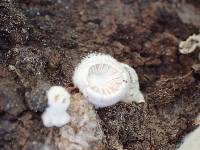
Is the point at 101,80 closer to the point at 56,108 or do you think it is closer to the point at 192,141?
the point at 56,108

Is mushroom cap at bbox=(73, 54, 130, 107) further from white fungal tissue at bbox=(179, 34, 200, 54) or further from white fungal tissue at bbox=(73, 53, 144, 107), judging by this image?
white fungal tissue at bbox=(179, 34, 200, 54)

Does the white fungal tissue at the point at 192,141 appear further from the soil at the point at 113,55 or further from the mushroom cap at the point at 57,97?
the mushroom cap at the point at 57,97

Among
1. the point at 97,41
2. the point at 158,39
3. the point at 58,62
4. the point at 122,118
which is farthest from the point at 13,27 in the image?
the point at 158,39

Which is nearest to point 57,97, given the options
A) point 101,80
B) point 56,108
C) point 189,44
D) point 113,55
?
point 56,108

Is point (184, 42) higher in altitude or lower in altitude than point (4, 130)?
lower

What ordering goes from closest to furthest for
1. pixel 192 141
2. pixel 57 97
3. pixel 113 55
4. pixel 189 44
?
pixel 57 97 → pixel 192 141 → pixel 113 55 → pixel 189 44

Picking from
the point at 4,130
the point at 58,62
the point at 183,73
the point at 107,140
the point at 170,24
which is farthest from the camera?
the point at 170,24

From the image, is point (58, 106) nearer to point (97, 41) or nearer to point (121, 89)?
point (121, 89)
